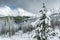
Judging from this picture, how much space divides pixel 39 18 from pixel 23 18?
9622 cm

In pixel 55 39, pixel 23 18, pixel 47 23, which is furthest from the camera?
pixel 23 18

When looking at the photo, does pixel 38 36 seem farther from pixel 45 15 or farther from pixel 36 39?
pixel 45 15

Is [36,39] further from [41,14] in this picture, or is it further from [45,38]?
[41,14]

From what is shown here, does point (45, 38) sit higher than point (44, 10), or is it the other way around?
point (44, 10)

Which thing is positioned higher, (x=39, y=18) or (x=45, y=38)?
(x=39, y=18)

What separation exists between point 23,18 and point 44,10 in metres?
96.0

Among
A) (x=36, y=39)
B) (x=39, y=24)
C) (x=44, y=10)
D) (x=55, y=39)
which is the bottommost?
(x=55, y=39)

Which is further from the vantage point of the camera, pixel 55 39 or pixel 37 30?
pixel 55 39

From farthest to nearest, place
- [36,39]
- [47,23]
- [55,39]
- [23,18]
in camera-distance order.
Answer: [23,18]
[55,39]
[36,39]
[47,23]

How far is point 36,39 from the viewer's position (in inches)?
651

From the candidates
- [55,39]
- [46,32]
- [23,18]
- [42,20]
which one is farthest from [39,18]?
[23,18]

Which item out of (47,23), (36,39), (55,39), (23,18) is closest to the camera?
(47,23)

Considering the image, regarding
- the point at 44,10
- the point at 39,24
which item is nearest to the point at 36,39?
the point at 39,24

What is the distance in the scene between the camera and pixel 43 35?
1595 cm
